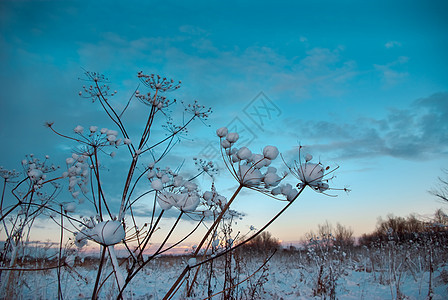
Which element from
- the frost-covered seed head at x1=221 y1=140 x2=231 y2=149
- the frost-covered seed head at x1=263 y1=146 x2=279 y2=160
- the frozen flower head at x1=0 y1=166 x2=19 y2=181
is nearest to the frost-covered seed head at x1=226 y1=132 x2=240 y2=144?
the frost-covered seed head at x1=221 y1=140 x2=231 y2=149

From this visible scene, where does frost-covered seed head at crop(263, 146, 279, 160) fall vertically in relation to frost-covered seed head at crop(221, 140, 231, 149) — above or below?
below

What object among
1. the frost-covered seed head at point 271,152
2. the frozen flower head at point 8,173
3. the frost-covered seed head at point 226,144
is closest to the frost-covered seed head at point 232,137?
the frost-covered seed head at point 226,144

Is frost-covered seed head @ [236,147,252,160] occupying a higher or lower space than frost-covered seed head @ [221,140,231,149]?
lower

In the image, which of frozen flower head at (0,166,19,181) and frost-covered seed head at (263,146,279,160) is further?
frozen flower head at (0,166,19,181)

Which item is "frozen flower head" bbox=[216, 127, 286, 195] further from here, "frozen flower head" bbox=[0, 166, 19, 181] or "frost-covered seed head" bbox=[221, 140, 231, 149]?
"frozen flower head" bbox=[0, 166, 19, 181]

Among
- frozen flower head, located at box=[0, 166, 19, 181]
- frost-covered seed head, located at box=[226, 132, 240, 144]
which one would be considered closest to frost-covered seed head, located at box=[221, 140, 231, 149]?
frost-covered seed head, located at box=[226, 132, 240, 144]

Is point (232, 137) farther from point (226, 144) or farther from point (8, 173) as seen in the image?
point (8, 173)

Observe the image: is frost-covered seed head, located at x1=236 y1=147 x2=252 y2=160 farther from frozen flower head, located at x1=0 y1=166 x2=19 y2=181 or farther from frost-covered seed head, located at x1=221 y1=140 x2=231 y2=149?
frozen flower head, located at x1=0 y1=166 x2=19 y2=181

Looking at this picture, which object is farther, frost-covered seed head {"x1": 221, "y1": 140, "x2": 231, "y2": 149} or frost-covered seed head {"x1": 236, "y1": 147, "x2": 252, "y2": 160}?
frost-covered seed head {"x1": 221, "y1": 140, "x2": 231, "y2": 149}

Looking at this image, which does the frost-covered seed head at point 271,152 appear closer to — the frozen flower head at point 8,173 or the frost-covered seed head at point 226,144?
the frost-covered seed head at point 226,144

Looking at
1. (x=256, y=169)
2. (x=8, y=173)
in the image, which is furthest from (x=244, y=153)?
(x=8, y=173)

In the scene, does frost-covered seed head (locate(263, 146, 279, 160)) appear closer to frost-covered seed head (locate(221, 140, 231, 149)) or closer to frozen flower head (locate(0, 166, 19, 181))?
frost-covered seed head (locate(221, 140, 231, 149))

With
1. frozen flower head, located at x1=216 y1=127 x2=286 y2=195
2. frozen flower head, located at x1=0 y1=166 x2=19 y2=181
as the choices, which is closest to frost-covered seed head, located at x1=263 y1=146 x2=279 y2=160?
frozen flower head, located at x1=216 y1=127 x2=286 y2=195

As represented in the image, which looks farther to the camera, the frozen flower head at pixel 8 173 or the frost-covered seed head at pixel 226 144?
the frozen flower head at pixel 8 173
